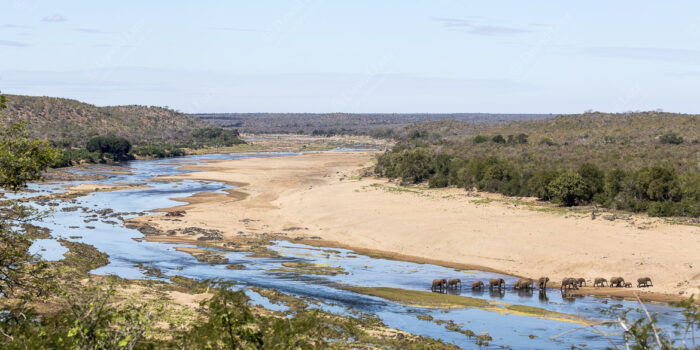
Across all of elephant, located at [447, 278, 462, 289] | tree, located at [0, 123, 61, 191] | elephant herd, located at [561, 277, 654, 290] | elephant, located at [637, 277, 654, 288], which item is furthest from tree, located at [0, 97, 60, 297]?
elephant, located at [637, 277, 654, 288]

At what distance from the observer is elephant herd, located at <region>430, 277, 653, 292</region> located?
32.8 m

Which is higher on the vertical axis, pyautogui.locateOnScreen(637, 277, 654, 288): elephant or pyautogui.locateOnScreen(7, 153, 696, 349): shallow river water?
pyautogui.locateOnScreen(637, 277, 654, 288): elephant

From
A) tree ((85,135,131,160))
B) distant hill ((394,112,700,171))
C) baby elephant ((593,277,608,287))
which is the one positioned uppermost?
distant hill ((394,112,700,171))

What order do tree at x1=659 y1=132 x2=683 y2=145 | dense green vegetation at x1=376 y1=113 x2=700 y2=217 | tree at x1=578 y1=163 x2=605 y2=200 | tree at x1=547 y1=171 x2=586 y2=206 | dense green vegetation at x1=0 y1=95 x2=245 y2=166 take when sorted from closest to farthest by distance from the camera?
dense green vegetation at x1=376 y1=113 x2=700 y2=217 < tree at x1=547 y1=171 x2=586 y2=206 < tree at x1=578 y1=163 x2=605 y2=200 < tree at x1=659 y1=132 x2=683 y2=145 < dense green vegetation at x1=0 y1=95 x2=245 y2=166

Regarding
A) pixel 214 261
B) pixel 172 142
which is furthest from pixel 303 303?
pixel 172 142

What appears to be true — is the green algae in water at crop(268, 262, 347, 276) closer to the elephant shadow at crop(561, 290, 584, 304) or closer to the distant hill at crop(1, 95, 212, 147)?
the elephant shadow at crop(561, 290, 584, 304)

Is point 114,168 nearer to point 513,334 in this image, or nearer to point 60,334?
point 513,334

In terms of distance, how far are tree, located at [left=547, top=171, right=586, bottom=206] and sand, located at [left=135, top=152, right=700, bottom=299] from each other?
2.76 meters

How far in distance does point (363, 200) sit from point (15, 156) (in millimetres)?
46156

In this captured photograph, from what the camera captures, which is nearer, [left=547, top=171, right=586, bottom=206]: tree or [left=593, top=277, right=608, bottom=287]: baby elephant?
A: [left=593, top=277, right=608, bottom=287]: baby elephant

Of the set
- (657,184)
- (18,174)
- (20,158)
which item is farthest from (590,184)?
(20,158)

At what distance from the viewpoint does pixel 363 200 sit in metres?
61.1

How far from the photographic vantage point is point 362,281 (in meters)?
34.7

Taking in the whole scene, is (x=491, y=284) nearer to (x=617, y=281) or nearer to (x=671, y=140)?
(x=617, y=281)
